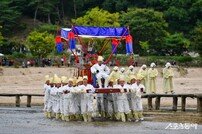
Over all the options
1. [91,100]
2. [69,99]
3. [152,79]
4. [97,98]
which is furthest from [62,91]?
[152,79]

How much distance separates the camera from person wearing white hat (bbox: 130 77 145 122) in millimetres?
27844

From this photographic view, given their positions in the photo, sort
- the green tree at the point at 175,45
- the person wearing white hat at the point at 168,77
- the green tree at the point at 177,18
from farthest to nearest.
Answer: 1. the green tree at the point at 177,18
2. the green tree at the point at 175,45
3. the person wearing white hat at the point at 168,77

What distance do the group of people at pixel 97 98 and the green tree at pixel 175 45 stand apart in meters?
56.2

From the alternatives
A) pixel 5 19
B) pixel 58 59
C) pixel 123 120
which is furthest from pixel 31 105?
pixel 5 19

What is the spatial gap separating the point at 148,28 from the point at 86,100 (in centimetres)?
5883

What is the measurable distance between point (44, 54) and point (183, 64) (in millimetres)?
17273

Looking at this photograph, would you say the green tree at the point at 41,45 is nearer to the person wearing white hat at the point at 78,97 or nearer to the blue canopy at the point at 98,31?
the blue canopy at the point at 98,31

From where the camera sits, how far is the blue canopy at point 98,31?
31298 millimetres

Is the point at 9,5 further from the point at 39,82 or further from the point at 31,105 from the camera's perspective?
the point at 31,105

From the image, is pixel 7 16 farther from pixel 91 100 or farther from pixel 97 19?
pixel 91 100

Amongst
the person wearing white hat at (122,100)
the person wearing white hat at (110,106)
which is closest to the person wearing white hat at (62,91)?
the person wearing white hat at (110,106)

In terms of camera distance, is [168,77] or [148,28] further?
[148,28]

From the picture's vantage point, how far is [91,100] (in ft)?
91.4

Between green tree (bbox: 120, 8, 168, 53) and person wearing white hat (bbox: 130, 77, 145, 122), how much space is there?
5722 cm
